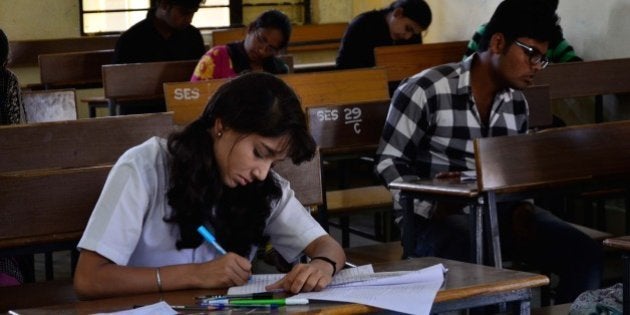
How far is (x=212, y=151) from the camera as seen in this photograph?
2408mm

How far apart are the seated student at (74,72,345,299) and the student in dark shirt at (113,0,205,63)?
370 centimetres

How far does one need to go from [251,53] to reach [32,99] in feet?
3.84

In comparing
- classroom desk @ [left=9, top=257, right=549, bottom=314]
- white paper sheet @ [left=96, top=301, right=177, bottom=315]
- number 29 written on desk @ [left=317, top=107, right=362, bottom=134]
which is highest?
number 29 written on desk @ [left=317, top=107, right=362, bottom=134]

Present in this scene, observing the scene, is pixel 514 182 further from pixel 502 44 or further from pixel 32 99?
pixel 32 99

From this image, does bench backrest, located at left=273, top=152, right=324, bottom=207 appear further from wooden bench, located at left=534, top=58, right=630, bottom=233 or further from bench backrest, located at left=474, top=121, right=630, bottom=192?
wooden bench, located at left=534, top=58, right=630, bottom=233

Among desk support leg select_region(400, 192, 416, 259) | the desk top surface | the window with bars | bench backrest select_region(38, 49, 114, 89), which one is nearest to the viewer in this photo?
the desk top surface

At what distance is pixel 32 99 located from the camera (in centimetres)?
514

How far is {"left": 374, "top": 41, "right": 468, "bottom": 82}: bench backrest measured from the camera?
6.55m

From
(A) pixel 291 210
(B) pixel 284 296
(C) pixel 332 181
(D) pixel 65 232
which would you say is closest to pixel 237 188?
(A) pixel 291 210

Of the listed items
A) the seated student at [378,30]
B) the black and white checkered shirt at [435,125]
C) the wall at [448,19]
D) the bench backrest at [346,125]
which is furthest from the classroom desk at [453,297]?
the seated student at [378,30]

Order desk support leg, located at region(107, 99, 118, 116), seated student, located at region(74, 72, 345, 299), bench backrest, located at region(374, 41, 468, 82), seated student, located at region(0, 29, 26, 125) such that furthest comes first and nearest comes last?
bench backrest, located at region(374, 41, 468, 82) < desk support leg, located at region(107, 99, 118, 116) < seated student, located at region(0, 29, 26, 125) < seated student, located at region(74, 72, 345, 299)

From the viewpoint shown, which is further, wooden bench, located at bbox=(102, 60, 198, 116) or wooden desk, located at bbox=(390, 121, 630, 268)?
wooden bench, located at bbox=(102, 60, 198, 116)

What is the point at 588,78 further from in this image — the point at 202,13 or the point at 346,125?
the point at 202,13

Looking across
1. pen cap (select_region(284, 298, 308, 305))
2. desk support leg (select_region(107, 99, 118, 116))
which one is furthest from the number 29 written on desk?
pen cap (select_region(284, 298, 308, 305))
